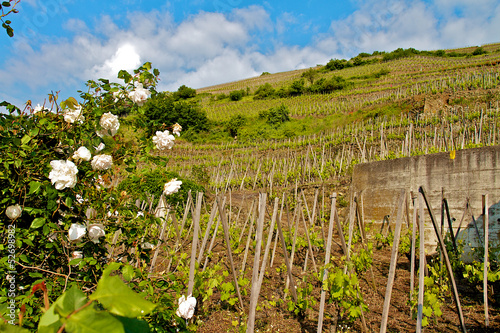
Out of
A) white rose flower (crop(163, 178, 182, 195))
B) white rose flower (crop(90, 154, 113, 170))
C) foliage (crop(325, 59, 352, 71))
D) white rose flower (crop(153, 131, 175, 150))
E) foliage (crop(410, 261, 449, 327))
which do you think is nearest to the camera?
white rose flower (crop(90, 154, 113, 170))

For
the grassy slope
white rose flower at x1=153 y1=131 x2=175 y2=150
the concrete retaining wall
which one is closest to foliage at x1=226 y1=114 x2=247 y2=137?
the grassy slope

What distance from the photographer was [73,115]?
1705 mm

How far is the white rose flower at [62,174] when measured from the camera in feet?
4.61

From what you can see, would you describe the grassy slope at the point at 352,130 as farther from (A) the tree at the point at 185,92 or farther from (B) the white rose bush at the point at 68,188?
(A) the tree at the point at 185,92

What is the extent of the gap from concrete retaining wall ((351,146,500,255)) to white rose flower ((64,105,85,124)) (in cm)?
501

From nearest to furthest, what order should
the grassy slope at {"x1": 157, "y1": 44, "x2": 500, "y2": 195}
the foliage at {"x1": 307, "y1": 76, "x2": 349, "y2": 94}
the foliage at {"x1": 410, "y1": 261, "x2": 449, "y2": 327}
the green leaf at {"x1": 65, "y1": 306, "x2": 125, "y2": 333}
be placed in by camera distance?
the green leaf at {"x1": 65, "y1": 306, "x2": 125, "y2": 333} → the foliage at {"x1": 410, "y1": 261, "x2": 449, "y2": 327} → the grassy slope at {"x1": 157, "y1": 44, "x2": 500, "y2": 195} → the foliage at {"x1": 307, "y1": 76, "x2": 349, "y2": 94}

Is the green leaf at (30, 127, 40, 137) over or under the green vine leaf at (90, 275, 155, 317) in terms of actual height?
over

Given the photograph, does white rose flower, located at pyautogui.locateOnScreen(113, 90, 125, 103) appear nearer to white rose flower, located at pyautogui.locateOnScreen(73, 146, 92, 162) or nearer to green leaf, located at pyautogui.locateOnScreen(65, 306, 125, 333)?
white rose flower, located at pyautogui.locateOnScreen(73, 146, 92, 162)

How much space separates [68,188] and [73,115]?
1.39 feet

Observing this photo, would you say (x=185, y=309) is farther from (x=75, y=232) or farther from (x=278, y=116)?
(x=278, y=116)

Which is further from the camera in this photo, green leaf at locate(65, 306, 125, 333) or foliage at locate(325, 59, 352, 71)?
foliage at locate(325, 59, 352, 71)

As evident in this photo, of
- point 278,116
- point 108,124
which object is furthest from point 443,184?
point 278,116

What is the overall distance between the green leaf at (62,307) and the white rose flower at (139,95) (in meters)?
1.49

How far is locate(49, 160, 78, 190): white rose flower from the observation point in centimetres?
140
